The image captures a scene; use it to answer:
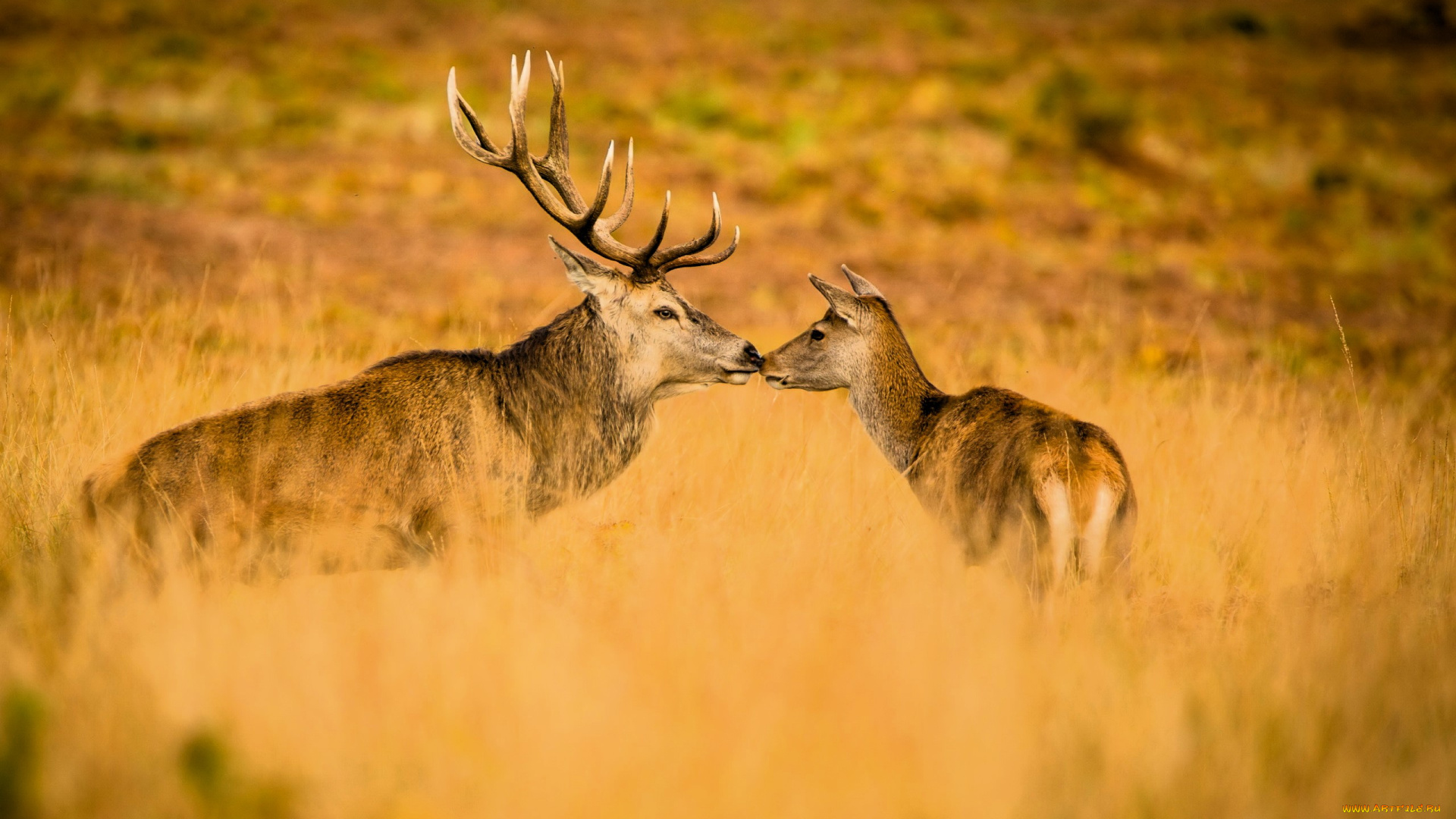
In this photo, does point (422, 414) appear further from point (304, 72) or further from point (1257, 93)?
point (1257, 93)

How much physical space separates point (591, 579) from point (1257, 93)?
33.8 m

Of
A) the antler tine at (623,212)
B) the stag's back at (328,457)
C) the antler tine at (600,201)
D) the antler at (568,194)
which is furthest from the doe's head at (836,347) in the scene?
the stag's back at (328,457)

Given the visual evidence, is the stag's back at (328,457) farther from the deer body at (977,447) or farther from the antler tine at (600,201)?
the deer body at (977,447)

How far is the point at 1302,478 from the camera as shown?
281 inches

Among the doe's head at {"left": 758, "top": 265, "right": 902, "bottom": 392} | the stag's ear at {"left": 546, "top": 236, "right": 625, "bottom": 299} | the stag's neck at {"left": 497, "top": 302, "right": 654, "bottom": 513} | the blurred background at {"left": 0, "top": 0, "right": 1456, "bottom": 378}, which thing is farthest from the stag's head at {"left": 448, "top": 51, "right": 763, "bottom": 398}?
the blurred background at {"left": 0, "top": 0, "right": 1456, "bottom": 378}

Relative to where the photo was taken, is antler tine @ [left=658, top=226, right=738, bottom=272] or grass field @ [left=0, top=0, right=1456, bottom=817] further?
antler tine @ [left=658, top=226, right=738, bottom=272]

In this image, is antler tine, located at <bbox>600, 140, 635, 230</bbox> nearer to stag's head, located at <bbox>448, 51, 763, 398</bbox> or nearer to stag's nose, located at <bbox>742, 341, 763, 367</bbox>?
stag's head, located at <bbox>448, 51, 763, 398</bbox>

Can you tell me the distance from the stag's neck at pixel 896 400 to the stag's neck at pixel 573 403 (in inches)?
60.4

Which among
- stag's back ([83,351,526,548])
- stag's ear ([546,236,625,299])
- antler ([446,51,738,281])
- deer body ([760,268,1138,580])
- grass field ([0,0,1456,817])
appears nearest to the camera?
grass field ([0,0,1456,817])

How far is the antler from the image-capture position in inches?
252

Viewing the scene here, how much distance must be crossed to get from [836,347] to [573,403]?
195 centimetres

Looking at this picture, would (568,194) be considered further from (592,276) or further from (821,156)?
(821,156)

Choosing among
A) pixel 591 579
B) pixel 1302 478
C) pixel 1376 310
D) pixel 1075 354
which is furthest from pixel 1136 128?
pixel 591 579

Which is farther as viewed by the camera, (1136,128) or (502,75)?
(502,75)
